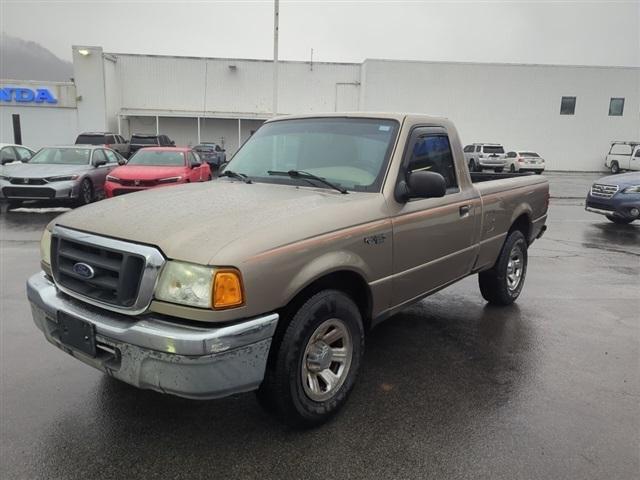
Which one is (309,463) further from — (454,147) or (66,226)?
(454,147)

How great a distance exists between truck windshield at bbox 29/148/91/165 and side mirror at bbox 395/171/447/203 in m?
12.0

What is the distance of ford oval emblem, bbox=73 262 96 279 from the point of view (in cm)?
266

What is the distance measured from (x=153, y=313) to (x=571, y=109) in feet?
134

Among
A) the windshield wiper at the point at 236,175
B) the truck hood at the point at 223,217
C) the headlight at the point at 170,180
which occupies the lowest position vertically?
the headlight at the point at 170,180

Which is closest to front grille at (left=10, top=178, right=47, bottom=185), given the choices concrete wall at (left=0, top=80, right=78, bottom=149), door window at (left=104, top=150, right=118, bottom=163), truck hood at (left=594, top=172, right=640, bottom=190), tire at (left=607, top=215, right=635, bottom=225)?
door window at (left=104, top=150, right=118, bottom=163)

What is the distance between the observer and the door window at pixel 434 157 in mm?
3779

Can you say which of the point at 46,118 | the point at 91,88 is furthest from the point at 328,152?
the point at 46,118

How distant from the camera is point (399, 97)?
3512 cm

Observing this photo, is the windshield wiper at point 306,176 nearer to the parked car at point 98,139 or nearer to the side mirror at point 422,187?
the side mirror at point 422,187

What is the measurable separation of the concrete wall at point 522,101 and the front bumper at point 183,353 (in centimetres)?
3384

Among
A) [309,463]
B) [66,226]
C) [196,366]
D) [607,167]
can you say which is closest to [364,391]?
[309,463]

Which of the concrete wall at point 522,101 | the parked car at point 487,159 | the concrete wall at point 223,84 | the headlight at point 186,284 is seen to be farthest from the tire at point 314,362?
the concrete wall at point 223,84

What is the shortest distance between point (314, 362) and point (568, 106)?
40.0 metres

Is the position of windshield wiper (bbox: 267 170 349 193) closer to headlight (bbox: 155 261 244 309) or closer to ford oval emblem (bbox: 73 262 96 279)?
headlight (bbox: 155 261 244 309)
